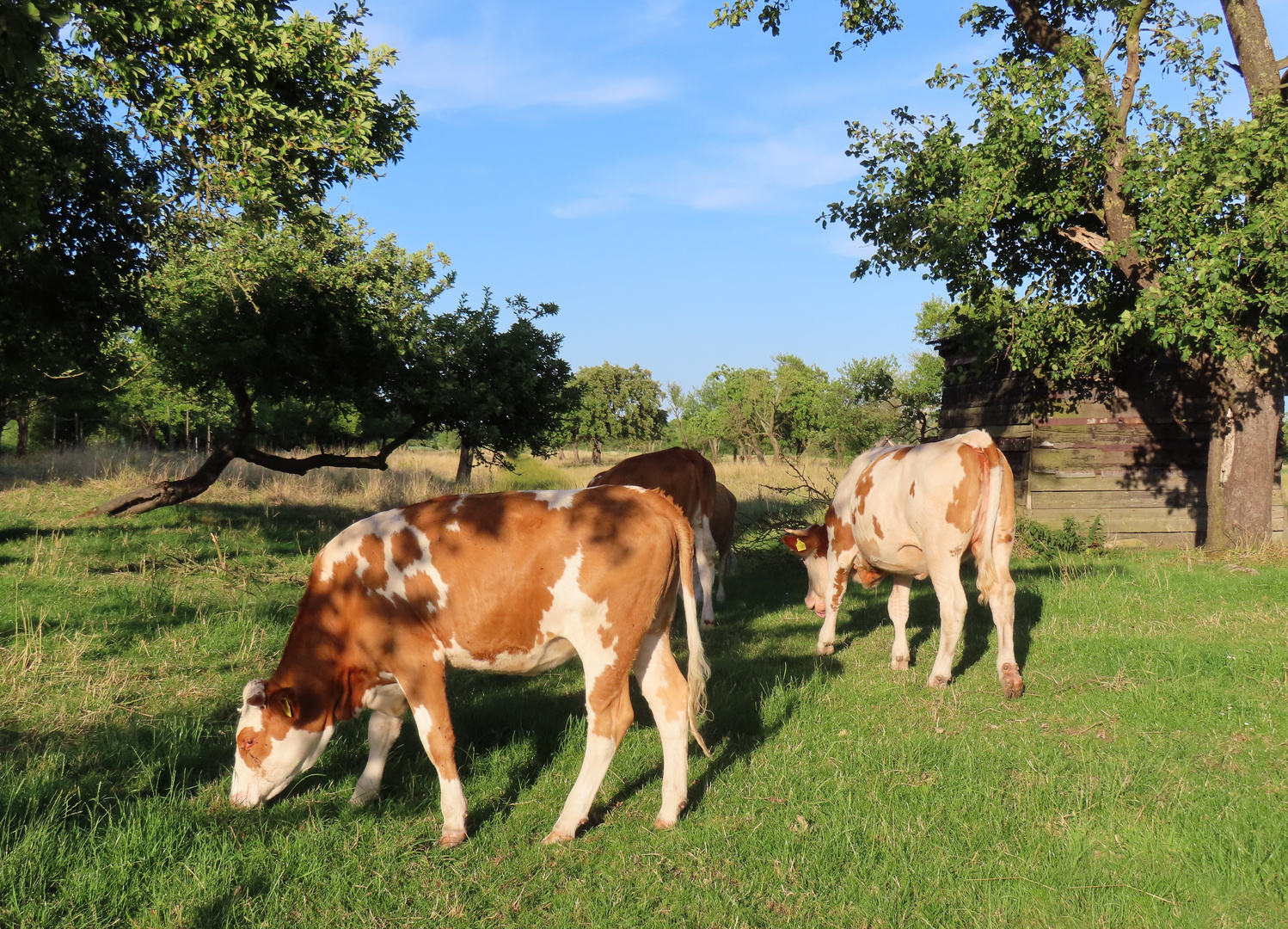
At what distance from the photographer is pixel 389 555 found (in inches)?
188

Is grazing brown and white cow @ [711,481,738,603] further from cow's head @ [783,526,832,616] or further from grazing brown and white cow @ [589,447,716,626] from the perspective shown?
cow's head @ [783,526,832,616]

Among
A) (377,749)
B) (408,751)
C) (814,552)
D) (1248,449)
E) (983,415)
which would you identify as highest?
(983,415)

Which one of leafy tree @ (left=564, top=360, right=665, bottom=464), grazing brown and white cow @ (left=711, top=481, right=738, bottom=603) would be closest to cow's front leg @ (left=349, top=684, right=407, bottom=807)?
grazing brown and white cow @ (left=711, top=481, right=738, bottom=603)

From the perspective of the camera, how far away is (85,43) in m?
8.27

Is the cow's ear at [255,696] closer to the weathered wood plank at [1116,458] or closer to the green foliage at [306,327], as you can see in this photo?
the green foliage at [306,327]

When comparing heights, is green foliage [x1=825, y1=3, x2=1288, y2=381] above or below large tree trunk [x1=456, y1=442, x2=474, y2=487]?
above

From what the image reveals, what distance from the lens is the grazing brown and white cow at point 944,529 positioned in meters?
7.11

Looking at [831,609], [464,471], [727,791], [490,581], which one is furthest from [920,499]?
[464,471]

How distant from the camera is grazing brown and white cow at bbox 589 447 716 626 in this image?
10289 mm

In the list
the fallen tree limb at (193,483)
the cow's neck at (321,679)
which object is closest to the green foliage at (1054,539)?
the fallen tree limb at (193,483)

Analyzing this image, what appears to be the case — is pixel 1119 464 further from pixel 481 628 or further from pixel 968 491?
pixel 481 628

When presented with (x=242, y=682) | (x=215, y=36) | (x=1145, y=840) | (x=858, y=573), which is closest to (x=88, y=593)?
(x=242, y=682)

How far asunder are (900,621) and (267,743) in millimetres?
5818

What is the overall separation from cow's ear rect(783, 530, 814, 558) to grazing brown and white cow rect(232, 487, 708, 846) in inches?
178
